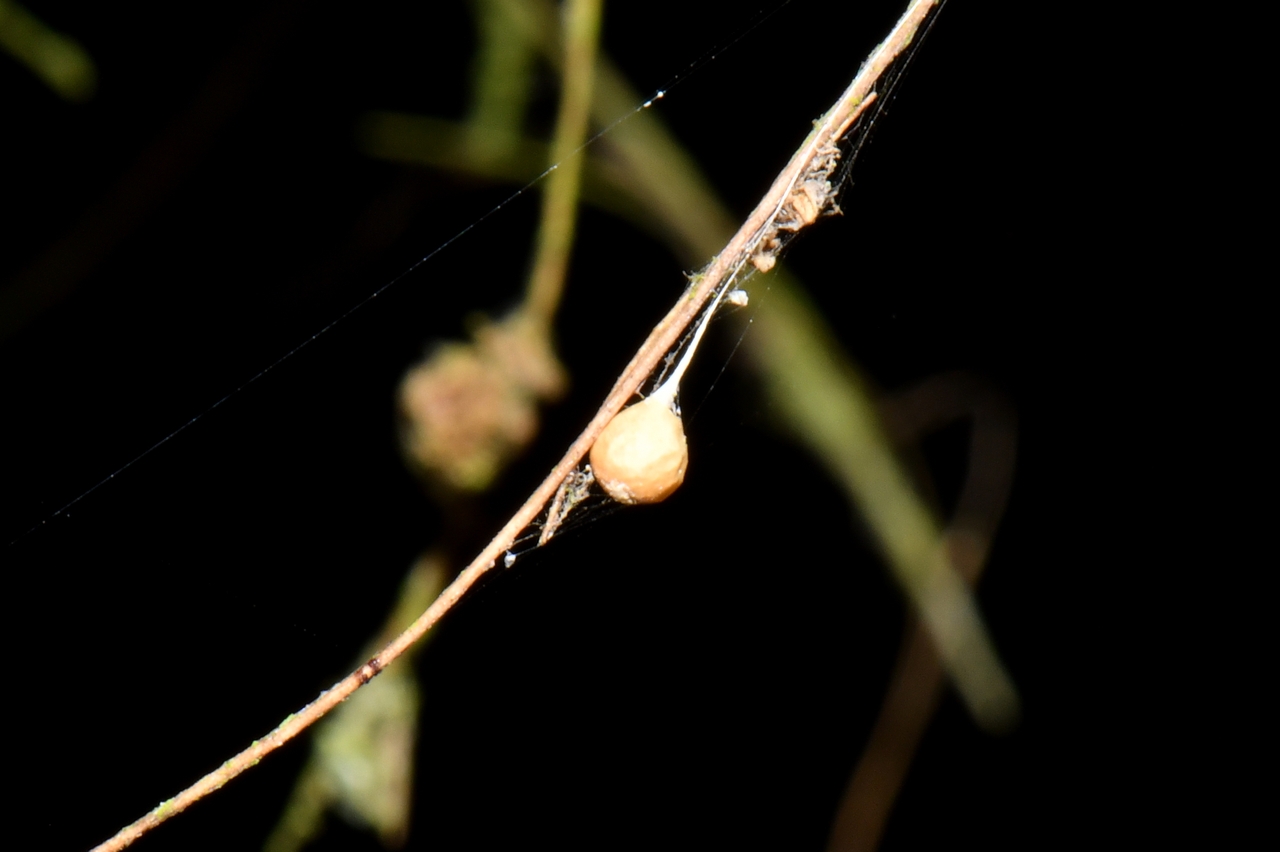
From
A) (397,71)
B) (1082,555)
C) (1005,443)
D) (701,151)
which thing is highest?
(397,71)

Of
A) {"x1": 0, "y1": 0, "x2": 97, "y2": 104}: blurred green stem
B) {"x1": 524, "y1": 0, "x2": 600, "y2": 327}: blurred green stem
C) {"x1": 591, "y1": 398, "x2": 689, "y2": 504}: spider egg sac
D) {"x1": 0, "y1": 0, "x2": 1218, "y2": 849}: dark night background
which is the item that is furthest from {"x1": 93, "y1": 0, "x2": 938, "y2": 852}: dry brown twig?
{"x1": 0, "y1": 0, "x2": 97, "y2": 104}: blurred green stem

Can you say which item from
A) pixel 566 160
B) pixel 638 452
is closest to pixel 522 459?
pixel 566 160

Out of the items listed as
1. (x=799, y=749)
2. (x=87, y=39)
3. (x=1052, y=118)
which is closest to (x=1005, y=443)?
(x=1052, y=118)

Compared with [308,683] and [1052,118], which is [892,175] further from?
[308,683]

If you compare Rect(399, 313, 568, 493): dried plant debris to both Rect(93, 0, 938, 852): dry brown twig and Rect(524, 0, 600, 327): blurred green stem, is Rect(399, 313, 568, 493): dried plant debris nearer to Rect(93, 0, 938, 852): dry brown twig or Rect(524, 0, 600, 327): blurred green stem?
Rect(524, 0, 600, 327): blurred green stem

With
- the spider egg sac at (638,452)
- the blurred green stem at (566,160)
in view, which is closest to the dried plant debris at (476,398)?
the blurred green stem at (566,160)

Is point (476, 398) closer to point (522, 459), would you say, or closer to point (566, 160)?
point (522, 459)

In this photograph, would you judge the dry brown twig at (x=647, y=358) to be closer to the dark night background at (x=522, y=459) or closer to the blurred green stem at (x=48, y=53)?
the dark night background at (x=522, y=459)
